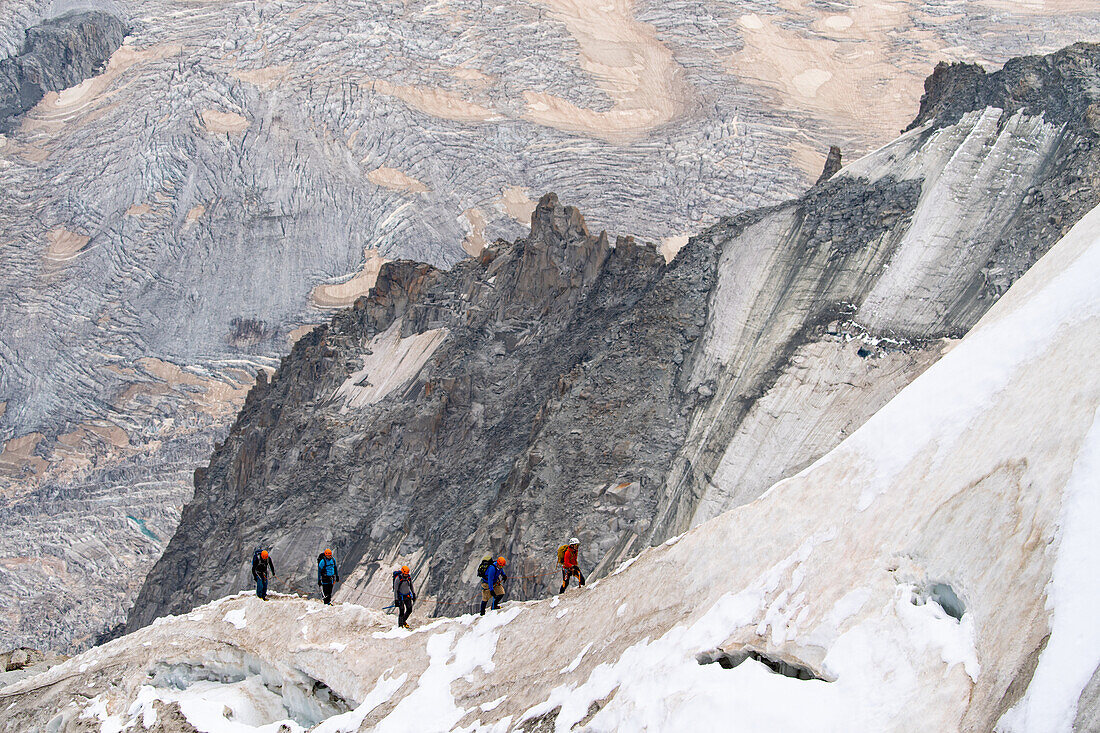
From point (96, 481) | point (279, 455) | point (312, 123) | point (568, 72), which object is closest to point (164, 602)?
point (279, 455)

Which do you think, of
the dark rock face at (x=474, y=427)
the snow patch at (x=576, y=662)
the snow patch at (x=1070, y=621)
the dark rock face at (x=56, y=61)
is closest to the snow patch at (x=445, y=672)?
the snow patch at (x=576, y=662)

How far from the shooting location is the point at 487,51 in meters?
139

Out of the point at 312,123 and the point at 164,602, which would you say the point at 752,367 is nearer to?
the point at 164,602

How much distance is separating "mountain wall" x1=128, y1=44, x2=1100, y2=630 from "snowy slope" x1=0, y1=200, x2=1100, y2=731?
20.7 meters

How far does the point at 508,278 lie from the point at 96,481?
209 feet

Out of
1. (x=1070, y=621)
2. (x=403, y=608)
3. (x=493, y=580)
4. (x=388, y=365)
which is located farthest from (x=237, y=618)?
(x=388, y=365)

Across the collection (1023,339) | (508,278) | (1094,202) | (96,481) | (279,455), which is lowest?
(96,481)

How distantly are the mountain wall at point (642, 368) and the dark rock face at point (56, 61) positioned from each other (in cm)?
9694

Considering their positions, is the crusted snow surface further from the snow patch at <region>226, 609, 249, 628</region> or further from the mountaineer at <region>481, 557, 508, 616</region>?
the mountaineer at <region>481, 557, 508, 616</region>

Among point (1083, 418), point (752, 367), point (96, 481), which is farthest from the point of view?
point (96, 481)

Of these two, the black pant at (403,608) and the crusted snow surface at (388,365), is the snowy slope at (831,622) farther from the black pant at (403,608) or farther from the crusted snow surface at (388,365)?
the crusted snow surface at (388,365)

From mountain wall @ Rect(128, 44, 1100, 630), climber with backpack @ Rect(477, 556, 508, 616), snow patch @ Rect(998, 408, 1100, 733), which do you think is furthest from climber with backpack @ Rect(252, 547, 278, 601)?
mountain wall @ Rect(128, 44, 1100, 630)

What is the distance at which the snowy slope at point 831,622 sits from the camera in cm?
1100

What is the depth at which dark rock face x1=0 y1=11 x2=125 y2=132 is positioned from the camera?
136750 millimetres
